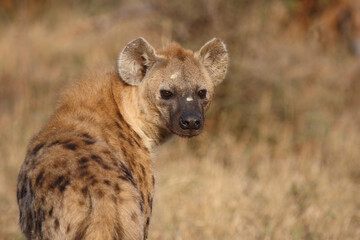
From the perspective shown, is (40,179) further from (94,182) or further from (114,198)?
(114,198)

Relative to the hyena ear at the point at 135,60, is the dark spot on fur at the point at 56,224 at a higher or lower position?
lower

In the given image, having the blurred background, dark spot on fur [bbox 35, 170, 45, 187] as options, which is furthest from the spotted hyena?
the blurred background

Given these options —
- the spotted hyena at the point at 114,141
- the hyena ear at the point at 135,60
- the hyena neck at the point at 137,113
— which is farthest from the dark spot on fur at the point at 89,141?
the hyena ear at the point at 135,60

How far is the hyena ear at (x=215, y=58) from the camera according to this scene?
189 inches

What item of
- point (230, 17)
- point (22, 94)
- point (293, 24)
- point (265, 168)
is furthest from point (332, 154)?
point (22, 94)

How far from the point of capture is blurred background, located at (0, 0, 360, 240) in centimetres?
579

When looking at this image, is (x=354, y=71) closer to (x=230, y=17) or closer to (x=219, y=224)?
(x=230, y=17)

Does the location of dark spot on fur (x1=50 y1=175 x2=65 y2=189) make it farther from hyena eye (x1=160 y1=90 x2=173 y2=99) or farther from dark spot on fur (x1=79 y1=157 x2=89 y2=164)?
hyena eye (x1=160 y1=90 x2=173 y2=99)

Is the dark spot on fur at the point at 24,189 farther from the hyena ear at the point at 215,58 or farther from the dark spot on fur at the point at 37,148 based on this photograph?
the hyena ear at the point at 215,58

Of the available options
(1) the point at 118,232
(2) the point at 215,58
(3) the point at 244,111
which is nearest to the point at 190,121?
(2) the point at 215,58

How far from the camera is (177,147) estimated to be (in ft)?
24.7

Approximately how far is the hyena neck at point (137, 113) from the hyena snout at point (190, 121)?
0.25 m

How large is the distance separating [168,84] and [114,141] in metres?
0.74

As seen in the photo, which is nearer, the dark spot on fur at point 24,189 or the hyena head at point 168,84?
the dark spot on fur at point 24,189
